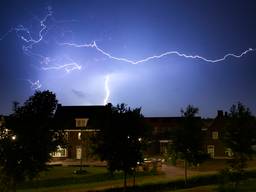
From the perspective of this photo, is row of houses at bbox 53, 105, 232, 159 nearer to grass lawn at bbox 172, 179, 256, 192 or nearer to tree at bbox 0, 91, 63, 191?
grass lawn at bbox 172, 179, 256, 192

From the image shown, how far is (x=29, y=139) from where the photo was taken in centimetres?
2581

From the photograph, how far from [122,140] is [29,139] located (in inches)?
397

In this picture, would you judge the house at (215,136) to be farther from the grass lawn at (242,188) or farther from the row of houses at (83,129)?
the grass lawn at (242,188)

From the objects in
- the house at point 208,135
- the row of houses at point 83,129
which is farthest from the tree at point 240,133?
the row of houses at point 83,129

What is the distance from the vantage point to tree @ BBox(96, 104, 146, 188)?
112 ft

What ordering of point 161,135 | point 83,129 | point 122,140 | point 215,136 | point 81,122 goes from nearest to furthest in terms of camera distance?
point 122,140 < point 83,129 < point 81,122 < point 215,136 < point 161,135

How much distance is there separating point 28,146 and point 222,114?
200 feet

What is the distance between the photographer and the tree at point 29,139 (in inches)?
997

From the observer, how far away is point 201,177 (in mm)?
43469

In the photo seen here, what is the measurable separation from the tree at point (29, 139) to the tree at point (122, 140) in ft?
26.0

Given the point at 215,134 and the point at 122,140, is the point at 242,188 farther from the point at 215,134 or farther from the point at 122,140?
the point at 215,134

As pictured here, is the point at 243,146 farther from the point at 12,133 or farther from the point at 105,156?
the point at 12,133

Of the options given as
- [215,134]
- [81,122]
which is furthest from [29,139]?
[215,134]

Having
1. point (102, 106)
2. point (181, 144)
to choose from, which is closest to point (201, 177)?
point (181, 144)
